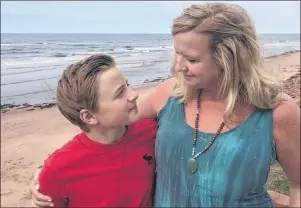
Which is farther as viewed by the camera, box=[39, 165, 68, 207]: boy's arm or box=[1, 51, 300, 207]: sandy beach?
box=[1, 51, 300, 207]: sandy beach

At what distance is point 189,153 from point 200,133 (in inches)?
5.0

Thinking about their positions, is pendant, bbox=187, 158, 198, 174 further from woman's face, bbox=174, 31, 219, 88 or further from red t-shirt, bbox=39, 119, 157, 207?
woman's face, bbox=174, 31, 219, 88

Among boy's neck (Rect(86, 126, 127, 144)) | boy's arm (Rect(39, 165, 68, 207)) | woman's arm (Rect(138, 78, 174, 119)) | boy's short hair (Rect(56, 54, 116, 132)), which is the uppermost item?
boy's short hair (Rect(56, 54, 116, 132))

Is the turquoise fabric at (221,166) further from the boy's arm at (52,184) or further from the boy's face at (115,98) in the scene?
the boy's arm at (52,184)

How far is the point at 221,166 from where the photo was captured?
2451 mm

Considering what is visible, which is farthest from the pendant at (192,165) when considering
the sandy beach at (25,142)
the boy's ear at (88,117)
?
the sandy beach at (25,142)

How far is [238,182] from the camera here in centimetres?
243

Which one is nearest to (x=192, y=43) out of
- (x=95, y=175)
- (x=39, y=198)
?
(x=95, y=175)

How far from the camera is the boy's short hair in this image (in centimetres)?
242

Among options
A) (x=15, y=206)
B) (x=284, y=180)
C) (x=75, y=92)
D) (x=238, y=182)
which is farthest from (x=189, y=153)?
(x=15, y=206)

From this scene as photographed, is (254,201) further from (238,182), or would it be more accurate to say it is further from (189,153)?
(189,153)

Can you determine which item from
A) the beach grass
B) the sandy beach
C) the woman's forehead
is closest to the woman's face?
the woman's forehead

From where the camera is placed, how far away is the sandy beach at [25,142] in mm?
7879

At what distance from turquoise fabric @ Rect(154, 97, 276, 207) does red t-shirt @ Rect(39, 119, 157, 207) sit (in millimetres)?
157
